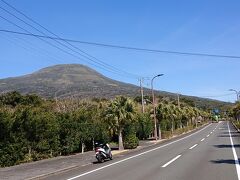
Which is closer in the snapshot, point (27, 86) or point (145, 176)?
point (145, 176)

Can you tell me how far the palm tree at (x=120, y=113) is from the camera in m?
34.9

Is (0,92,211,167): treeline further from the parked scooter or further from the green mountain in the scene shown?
the green mountain

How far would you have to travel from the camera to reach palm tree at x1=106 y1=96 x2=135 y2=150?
115 ft

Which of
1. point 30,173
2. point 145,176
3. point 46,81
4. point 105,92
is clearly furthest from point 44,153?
point 46,81

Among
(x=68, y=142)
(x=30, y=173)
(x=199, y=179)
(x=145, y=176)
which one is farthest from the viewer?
(x=68, y=142)

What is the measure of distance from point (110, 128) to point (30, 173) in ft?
57.3

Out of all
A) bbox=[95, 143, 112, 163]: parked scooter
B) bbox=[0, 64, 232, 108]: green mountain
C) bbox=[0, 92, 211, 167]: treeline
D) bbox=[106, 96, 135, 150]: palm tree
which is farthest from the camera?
Result: bbox=[0, 64, 232, 108]: green mountain

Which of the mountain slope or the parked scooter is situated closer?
the parked scooter

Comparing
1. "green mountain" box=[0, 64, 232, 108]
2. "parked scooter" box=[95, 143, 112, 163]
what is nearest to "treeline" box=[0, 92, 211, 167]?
"parked scooter" box=[95, 143, 112, 163]

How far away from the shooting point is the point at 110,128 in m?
35.8

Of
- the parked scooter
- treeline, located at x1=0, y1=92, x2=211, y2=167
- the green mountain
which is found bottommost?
the parked scooter

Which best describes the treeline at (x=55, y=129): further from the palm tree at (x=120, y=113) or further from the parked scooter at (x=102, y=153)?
the parked scooter at (x=102, y=153)

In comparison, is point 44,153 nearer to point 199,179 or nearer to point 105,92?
point 199,179

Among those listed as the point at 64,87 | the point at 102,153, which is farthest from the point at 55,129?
the point at 64,87
